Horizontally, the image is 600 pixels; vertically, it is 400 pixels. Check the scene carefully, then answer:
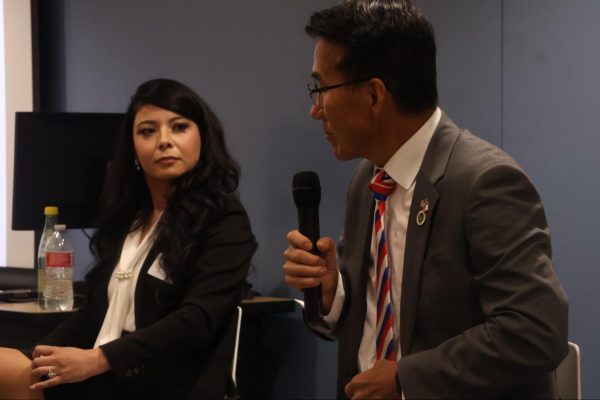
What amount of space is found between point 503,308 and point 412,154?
0.41m

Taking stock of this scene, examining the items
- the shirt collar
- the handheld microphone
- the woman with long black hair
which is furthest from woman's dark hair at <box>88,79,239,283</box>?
the shirt collar

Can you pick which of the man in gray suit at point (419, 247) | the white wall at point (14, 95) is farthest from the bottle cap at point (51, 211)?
the man in gray suit at point (419, 247)

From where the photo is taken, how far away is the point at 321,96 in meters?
1.71

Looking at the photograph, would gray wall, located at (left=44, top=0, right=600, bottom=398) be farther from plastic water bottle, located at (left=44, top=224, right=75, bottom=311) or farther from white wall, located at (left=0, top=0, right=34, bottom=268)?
plastic water bottle, located at (left=44, top=224, right=75, bottom=311)

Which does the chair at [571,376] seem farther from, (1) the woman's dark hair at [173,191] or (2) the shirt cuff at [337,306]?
(1) the woman's dark hair at [173,191]

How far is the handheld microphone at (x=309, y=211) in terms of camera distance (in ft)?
5.33

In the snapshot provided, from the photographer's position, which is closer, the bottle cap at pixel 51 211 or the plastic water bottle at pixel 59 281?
the plastic water bottle at pixel 59 281

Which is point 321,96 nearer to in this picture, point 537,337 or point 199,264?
point 537,337

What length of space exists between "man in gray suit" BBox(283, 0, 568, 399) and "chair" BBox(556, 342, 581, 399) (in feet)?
1.27

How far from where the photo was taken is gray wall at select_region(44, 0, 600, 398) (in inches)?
104

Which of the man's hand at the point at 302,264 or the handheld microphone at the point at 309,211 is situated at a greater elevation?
the handheld microphone at the point at 309,211

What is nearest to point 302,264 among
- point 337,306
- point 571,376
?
point 337,306

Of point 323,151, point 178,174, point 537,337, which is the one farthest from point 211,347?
point 537,337

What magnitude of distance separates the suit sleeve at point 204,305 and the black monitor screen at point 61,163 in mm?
898
